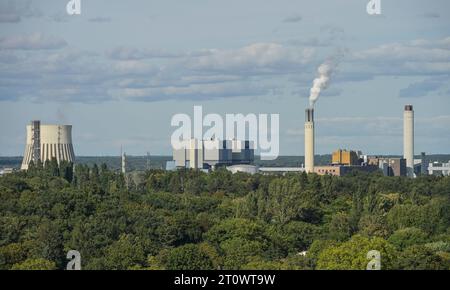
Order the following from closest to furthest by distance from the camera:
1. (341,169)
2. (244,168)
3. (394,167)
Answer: (244,168) < (341,169) < (394,167)

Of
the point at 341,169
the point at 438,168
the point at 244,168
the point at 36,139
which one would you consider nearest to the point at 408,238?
the point at 36,139

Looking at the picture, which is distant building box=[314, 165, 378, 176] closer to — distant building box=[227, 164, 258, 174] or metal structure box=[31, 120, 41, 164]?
distant building box=[227, 164, 258, 174]

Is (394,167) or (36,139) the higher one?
(36,139)

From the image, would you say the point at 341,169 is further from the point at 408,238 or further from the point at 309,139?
the point at 408,238

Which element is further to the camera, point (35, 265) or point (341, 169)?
point (341, 169)
